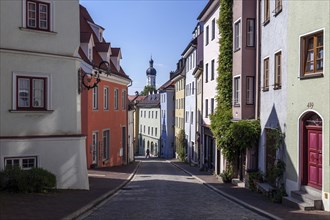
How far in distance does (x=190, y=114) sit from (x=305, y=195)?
1313 inches

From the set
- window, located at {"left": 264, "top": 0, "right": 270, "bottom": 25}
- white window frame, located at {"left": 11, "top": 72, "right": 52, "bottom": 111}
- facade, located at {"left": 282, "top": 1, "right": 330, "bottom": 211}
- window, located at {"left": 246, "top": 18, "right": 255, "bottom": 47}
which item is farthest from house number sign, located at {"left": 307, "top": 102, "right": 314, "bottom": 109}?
white window frame, located at {"left": 11, "top": 72, "right": 52, "bottom": 111}

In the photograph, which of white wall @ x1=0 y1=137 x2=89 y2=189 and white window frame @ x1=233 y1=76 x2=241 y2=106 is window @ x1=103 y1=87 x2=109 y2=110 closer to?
white window frame @ x1=233 y1=76 x2=241 y2=106

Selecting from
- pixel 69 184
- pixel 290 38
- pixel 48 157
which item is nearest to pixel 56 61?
pixel 48 157

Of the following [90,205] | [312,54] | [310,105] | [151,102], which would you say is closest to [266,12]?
[312,54]

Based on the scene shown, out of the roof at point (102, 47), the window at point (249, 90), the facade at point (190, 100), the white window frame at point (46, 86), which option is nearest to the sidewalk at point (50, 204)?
the white window frame at point (46, 86)

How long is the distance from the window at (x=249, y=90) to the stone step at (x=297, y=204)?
757cm

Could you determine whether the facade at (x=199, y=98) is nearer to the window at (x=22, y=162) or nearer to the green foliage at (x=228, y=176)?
the green foliage at (x=228, y=176)

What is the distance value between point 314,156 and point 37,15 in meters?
11.0

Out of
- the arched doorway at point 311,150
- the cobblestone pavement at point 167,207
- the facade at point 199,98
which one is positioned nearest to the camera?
the cobblestone pavement at point 167,207

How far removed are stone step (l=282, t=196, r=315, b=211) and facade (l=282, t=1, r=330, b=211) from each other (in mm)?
439

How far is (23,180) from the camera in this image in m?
14.4

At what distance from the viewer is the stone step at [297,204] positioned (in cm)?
1312

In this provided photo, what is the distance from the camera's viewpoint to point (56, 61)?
1667 centimetres

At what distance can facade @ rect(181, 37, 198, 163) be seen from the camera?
44469mm
